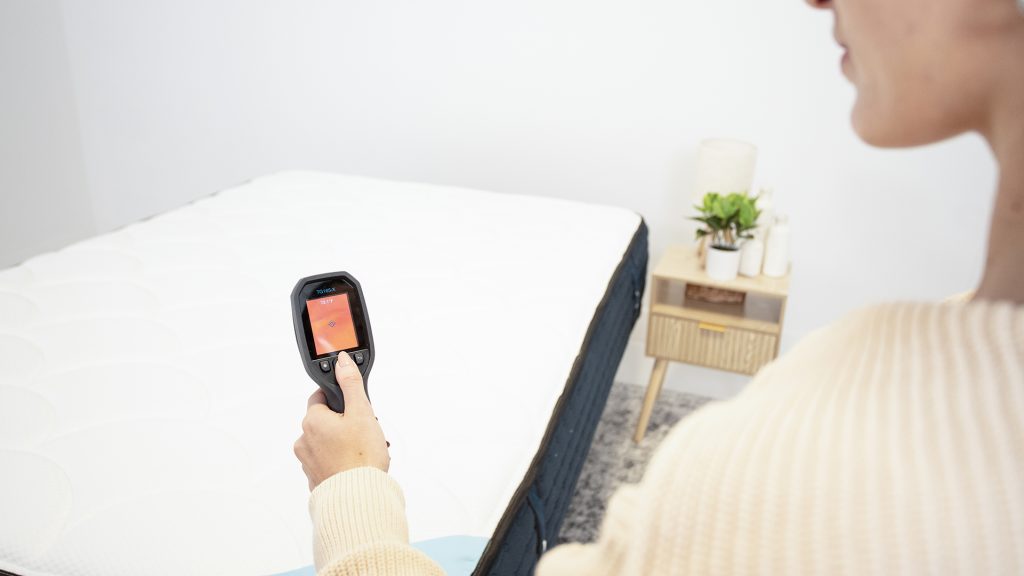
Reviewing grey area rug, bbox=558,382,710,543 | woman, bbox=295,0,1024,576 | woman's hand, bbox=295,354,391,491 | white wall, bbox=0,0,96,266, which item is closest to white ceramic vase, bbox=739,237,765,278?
grey area rug, bbox=558,382,710,543

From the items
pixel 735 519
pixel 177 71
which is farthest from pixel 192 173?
pixel 735 519

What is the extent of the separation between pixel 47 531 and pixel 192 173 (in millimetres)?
2537

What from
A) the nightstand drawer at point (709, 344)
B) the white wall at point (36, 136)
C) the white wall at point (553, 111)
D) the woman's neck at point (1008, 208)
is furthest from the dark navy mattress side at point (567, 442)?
the white wall at point (36, 136)

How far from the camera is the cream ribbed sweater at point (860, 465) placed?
0.35 m

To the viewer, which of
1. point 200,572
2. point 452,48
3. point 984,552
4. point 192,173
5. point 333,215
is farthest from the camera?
point 192,173

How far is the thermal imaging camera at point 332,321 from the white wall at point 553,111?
1.75 meters

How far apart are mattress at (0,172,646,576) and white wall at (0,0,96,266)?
1.52 meters

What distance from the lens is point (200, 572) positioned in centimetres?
85

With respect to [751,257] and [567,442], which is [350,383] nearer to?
[567,442]

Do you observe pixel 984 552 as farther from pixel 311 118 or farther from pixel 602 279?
pixel 311 118

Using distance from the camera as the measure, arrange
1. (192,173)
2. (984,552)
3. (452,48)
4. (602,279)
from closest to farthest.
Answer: (984,552), (602,279), (452,48), (192,173)

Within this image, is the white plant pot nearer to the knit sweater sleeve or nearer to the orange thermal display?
the orange thermal display

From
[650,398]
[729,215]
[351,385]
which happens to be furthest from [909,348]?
[650,398]

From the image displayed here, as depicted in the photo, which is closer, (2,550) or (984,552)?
(984,552)
